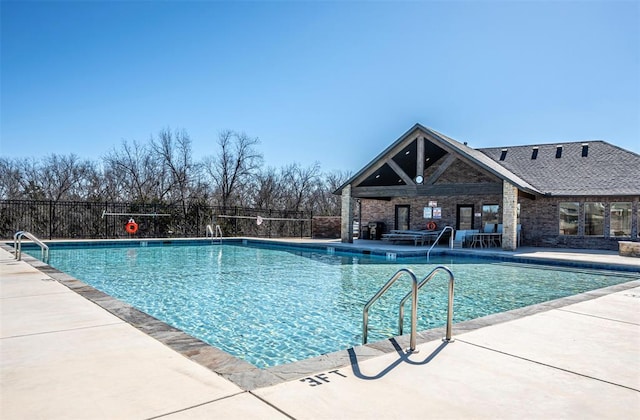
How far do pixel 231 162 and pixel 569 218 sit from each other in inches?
766

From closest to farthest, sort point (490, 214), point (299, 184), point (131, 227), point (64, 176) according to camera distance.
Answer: point (131, 227)
point (490, 214)
point (64, 176)
point (299, 184)

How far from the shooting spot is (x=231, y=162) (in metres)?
27.9

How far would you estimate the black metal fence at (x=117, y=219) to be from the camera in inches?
690

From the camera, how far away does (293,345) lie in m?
4.94

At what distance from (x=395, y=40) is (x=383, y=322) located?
10962 mm

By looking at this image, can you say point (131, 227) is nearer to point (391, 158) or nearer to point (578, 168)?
point (391, 158)

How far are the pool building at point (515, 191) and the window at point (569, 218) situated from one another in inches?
1.3

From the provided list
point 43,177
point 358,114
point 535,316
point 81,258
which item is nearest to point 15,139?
point 43,177

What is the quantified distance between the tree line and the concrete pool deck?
2253 cm

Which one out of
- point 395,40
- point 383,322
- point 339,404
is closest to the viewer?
point 339,404

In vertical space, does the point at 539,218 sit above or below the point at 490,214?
below

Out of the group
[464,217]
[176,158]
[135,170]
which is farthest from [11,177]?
[464,217]

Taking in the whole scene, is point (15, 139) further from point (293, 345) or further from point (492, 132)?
point (492, 132)

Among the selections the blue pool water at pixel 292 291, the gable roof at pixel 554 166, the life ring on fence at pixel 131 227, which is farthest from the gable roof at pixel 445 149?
the life ring on fence at pixel 131 227
